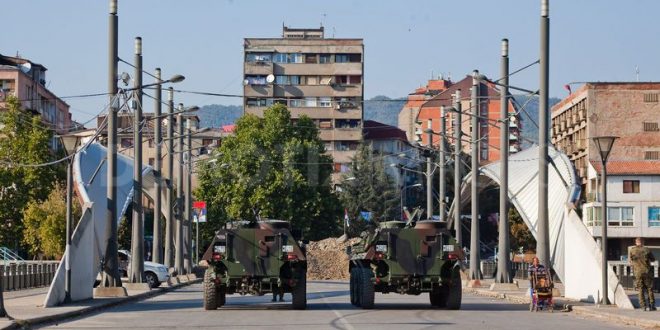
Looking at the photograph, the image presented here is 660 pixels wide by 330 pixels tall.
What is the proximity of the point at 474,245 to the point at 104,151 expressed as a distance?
19946 millimetres

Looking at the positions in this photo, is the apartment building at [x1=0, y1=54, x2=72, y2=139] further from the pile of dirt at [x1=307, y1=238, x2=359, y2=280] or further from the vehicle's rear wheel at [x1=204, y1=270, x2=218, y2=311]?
A: the vehicle's rear wheel at [x1=204, y1=270, x2=218, y2=311]

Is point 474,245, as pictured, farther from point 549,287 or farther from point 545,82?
point 549,287

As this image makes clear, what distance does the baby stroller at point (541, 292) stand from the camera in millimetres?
32750

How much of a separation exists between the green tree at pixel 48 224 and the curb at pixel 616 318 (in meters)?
57.8

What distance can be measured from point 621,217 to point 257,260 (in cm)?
6951

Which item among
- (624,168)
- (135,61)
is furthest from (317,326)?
(624,168)

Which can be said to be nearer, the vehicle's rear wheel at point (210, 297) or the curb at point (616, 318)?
the curb at point (616, 318)

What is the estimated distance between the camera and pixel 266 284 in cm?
3456

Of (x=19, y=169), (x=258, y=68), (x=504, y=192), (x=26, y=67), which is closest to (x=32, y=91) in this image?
(x=26, y=67)

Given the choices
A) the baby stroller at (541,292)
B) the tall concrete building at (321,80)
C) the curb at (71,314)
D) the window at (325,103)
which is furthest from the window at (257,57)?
the baby stroller at (541,292)

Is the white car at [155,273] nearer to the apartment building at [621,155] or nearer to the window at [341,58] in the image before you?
the apartment building at [621,155]

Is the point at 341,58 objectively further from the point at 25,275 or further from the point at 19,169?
the point at 25,275

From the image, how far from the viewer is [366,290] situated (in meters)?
34.2

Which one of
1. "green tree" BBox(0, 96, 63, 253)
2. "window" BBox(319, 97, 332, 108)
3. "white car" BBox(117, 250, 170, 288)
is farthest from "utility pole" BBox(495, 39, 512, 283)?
"window" BBox(319, 97, 332, 108)
